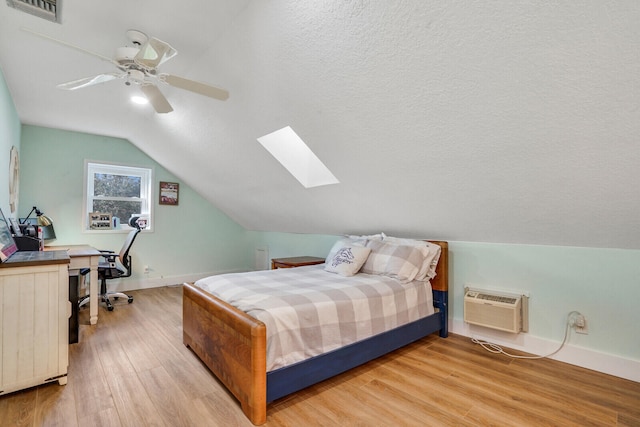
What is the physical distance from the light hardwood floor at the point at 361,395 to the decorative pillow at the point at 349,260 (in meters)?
0.80

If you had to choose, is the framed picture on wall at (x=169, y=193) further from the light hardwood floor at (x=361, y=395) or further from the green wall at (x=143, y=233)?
the light hardwood floor at (x=361, y=395)

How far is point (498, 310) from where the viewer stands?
250cm

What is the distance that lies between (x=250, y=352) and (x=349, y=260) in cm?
145

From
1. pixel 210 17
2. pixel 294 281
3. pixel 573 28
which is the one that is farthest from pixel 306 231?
pixel 573 28

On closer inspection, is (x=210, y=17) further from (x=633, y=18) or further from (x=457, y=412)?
(x=457, y=412)

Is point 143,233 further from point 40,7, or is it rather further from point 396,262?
point 396,262

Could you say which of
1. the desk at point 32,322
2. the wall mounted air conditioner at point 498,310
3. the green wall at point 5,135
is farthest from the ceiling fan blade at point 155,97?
the wall mounted air conditioner at point 498,310

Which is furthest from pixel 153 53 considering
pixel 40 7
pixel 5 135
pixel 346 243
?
pixel 346 243

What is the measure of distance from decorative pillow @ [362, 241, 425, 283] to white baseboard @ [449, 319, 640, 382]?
0.80 meters

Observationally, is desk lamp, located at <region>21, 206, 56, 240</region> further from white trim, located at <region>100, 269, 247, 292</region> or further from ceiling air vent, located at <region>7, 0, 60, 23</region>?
ceiling air vent, located at <region>7, 0, 60, 23</region>

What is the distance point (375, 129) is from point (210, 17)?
1.31 m

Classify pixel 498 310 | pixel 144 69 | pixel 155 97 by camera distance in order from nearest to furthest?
pixel 144 69, pixel 155 97, pixel 498 310

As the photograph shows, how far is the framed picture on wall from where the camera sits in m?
4.90

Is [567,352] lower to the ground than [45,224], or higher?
lower
